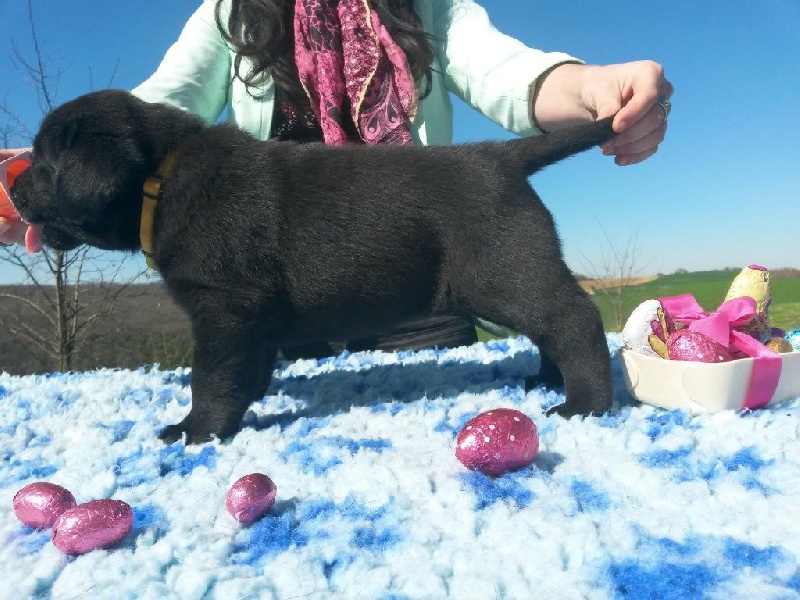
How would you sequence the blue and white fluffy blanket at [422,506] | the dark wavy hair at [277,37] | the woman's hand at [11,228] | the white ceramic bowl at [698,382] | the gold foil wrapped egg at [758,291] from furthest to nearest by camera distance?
the dark wavy hair at [277,37], the woman's hand at [11,228], the gold foil wrapped egg at [758,291], the white ceramic bowl at [698,382], the blue and white fluffy blanket at [422,506]

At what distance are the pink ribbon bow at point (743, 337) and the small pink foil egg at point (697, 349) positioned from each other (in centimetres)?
4

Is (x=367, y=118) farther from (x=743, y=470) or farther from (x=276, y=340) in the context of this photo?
(x=743, y=470)

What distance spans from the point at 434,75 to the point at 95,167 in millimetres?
1542

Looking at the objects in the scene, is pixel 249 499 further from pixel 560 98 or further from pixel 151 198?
pixel 560 98

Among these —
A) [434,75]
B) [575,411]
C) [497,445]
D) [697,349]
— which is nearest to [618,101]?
[697,349]

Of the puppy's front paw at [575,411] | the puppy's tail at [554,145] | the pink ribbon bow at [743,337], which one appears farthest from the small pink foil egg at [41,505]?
the pink ribbon bow at [743,337]

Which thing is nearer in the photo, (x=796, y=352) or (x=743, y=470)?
(x=743, y=470)

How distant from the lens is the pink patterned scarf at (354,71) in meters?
2.41

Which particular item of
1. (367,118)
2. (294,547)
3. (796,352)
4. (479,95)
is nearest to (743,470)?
(796,352)

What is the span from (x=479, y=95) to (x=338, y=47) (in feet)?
2.09

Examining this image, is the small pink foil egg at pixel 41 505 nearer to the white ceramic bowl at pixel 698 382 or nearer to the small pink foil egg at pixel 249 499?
the small pink foil egg at pixel 249 499

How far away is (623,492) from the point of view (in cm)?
112

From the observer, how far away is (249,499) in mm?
1064

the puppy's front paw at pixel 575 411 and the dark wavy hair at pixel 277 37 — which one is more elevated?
the dark wavy hair at pixel 277 37
